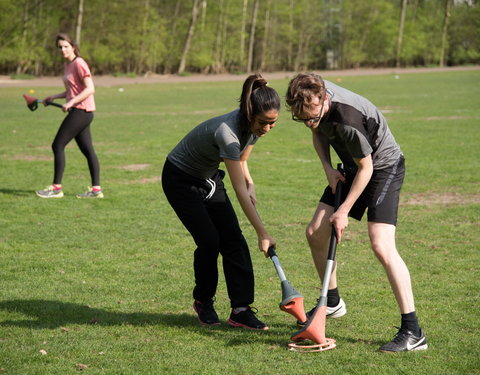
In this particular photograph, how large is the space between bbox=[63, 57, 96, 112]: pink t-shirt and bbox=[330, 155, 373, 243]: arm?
6.15 metres

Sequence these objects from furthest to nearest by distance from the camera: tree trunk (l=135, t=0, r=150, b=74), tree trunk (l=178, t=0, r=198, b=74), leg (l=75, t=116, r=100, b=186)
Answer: tree trunk (l=178, t=0, r=198, b=74), tree trunk (l=135, t=0, r=150, b=74), leg (l=75, t=116, r=100, b=186)

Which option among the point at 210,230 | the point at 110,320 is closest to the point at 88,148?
the point at 110,320

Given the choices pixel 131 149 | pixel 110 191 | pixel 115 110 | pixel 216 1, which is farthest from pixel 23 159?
pixel 216 1

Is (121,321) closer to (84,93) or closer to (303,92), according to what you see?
(303,92)

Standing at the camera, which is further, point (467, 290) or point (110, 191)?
point (110, 191)

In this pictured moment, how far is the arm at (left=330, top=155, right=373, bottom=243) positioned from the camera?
4.66 metres

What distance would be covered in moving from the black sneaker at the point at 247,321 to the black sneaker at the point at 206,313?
0.15m

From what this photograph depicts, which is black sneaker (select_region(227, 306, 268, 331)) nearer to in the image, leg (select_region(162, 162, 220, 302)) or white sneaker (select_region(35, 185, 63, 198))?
leg (select_region(162, 162, 220, 302))

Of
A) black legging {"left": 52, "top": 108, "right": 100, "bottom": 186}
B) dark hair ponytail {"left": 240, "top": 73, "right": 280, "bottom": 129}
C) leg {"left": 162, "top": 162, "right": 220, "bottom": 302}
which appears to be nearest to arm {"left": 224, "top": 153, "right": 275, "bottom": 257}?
dark hair ponytail {"left": 240, "top": 73, "right": 280, "bottom": 129}

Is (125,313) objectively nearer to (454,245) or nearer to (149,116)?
(454,245)

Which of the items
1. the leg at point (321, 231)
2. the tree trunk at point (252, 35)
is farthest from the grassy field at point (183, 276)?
the tree trunk at point (252, 35)

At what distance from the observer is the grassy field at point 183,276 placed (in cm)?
464

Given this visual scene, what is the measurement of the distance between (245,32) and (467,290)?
67.2 meters

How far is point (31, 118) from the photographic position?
22859 millimetres
